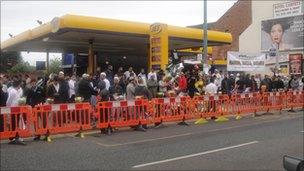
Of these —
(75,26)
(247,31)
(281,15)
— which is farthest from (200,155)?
(247,31)

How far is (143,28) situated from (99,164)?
12833 millimetres

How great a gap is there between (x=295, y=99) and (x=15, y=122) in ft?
45.5

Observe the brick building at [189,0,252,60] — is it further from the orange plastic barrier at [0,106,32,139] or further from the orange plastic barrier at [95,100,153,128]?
the orange plastic barrier at [0,106,32,139]

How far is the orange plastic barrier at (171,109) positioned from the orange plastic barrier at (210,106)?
38 cm

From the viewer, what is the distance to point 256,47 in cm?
4938

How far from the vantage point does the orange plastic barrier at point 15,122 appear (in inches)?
484

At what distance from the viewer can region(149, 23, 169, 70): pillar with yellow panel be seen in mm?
20156

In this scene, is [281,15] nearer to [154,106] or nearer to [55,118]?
[154,106]

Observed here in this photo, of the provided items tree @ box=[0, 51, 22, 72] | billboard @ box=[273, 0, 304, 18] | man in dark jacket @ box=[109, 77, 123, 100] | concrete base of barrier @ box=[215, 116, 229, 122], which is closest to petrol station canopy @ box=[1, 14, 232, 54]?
man in dark jacket @ box=[109, 77, 123, 100]

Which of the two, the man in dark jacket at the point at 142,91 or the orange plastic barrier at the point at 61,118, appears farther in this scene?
the man in dark jacket at the point at 142,91

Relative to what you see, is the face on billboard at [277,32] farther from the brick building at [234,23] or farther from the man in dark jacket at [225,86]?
the man in dark jacket at [225,86]

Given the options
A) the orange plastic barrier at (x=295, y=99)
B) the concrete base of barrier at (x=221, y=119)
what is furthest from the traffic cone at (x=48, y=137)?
the orange plastic barrier at (x=295, y=99)

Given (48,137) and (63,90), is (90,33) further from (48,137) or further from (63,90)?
(48,137)

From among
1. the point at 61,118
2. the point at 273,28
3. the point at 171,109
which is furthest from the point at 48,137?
the point at 273,28
